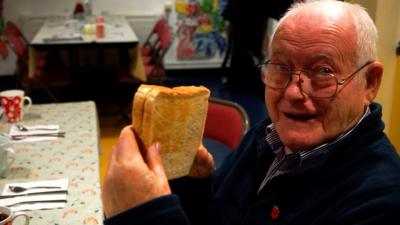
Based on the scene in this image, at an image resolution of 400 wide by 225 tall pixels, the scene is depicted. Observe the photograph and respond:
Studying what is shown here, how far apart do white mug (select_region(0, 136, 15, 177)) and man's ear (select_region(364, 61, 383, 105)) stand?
113 centimetres

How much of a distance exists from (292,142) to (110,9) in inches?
201

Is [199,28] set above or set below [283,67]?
below

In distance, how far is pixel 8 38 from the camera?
16.0 feet

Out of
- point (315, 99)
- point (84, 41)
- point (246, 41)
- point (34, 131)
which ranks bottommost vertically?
point (246, 41)

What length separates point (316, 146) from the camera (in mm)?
1000

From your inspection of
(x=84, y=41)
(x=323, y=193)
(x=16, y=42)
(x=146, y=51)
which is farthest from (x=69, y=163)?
(x=146, y=51)

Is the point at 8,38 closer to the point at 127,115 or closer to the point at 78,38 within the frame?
the point at 78,38

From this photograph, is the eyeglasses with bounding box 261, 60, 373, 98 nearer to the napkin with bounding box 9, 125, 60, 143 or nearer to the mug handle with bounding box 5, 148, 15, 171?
the mug handle with bounding box 5, 148, 15, 171

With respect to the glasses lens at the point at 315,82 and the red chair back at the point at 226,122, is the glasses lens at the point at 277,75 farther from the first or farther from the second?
the red chair back at the point at 226,122

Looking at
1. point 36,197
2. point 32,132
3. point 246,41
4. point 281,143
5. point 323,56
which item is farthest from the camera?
point 246,41

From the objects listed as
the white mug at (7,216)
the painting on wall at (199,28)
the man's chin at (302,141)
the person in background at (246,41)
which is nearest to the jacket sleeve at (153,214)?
the man's chin at (302,141)

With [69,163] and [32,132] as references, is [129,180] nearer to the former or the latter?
[69,163]

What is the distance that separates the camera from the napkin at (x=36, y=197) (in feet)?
4.34

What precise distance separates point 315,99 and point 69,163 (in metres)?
0.97
